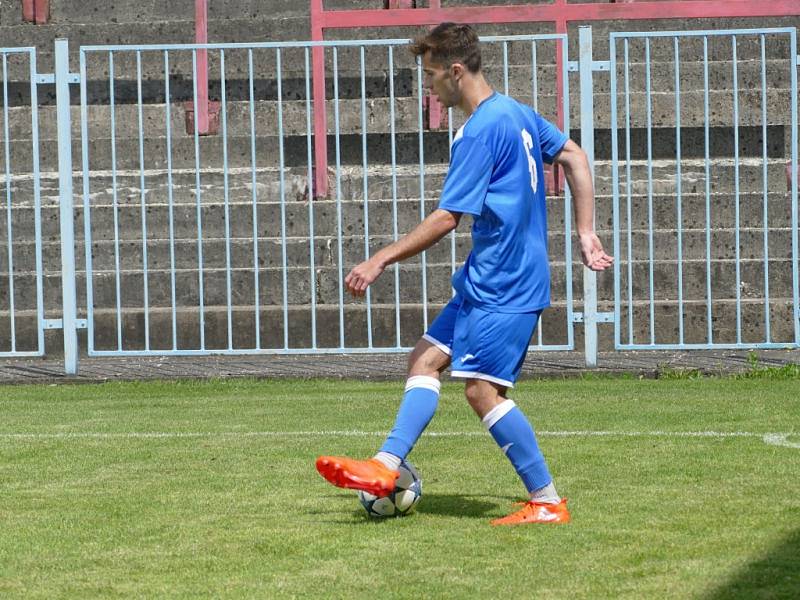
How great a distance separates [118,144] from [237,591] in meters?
9.77

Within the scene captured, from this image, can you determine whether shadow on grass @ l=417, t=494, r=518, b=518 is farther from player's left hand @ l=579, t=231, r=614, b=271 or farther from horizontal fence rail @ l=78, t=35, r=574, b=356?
horizontal fence rail @ l=78, t=35, r=574, b=356

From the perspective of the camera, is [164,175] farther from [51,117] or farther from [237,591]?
[237,591]

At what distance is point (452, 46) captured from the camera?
518cm

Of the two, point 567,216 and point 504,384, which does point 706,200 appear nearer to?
point 567,216

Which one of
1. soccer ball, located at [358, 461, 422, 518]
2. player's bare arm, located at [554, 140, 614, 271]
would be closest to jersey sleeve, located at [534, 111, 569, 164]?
player's bare arm, located at [554, 140, 614, 271]

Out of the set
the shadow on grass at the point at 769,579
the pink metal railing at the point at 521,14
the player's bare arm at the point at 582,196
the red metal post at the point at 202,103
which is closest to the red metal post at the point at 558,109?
the pink metal railing at the point at 521,14

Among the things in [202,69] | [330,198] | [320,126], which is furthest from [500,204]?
[202,69]

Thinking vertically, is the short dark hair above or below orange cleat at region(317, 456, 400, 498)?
above

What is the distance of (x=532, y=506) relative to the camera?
205 inches

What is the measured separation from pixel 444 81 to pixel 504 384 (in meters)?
0.98

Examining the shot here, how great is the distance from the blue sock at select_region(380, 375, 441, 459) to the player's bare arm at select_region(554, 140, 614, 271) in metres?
0.68

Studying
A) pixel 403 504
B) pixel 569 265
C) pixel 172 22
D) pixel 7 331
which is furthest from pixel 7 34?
pixel 403 504

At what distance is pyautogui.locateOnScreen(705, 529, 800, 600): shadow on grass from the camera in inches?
160

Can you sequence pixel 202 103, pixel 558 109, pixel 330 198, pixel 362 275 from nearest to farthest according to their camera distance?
pixel 362 275
pixel 558 109
pixel 330 198
pixel 202 103
